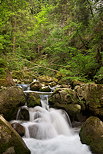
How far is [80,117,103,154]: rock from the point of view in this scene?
159 inches

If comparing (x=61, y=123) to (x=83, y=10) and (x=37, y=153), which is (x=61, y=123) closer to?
(x=37, y=153)

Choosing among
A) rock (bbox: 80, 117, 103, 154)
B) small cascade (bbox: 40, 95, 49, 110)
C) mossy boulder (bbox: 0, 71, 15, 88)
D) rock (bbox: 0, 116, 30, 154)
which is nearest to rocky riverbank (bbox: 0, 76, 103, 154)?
rock (bbox: 80, 117, 103, 154)

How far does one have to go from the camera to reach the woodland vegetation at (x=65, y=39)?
24.7ft

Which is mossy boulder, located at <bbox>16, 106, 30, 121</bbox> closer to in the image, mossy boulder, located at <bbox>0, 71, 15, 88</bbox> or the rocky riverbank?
the rocky riverbank

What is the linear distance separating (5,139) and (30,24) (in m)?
14.5

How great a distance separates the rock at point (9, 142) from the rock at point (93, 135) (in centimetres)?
193

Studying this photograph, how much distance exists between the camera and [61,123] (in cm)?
611

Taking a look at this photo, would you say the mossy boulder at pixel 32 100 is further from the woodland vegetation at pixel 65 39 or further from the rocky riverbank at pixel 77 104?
the woodland vegetation at pixel 65 39

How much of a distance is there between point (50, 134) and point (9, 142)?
7.99 feet

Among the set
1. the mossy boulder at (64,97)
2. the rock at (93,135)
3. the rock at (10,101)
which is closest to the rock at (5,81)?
the rock at (10,101)

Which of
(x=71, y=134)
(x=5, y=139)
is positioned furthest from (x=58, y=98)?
(x=5, y=139)

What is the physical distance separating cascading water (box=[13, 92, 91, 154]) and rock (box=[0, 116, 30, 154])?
3.30 ft

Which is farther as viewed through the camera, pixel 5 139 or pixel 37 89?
pixel 37 89

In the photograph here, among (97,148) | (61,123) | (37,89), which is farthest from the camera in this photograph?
(37,89)
